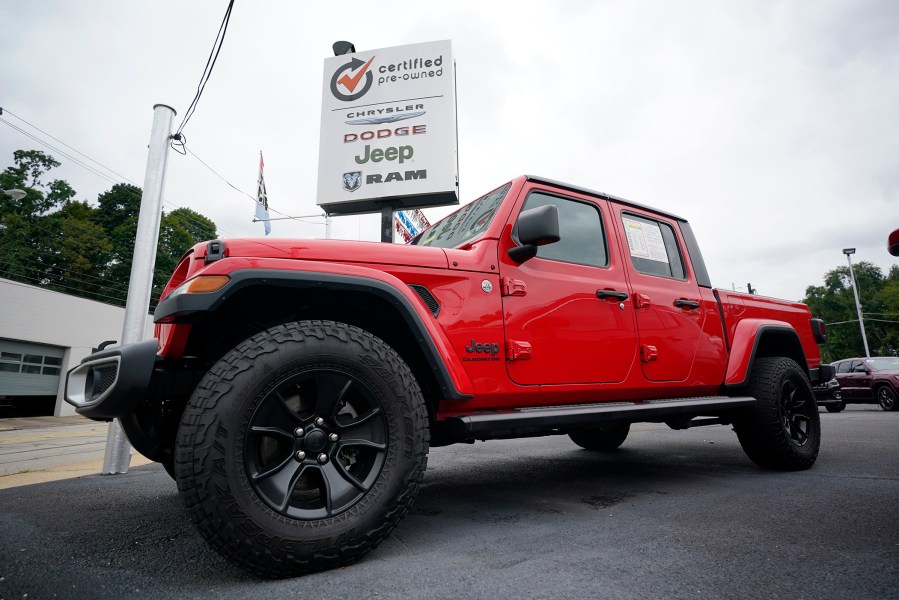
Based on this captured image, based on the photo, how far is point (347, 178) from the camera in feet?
29.7

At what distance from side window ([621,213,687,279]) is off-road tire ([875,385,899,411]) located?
446 inches

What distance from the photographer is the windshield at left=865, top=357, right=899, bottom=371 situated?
1128 centimetres

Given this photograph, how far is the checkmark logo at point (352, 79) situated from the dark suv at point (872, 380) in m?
12.1

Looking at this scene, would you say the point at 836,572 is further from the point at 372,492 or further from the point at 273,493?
the point at 273,493

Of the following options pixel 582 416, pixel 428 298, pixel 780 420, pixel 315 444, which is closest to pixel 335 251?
pixel 428 298

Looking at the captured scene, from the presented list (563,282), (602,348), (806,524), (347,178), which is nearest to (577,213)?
(563,282)

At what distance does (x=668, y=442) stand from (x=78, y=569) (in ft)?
18.8

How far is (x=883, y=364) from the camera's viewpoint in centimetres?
1149

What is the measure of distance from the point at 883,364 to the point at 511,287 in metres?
13.8

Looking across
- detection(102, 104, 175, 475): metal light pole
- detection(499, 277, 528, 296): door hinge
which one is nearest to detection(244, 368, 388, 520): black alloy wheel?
detection(499, 277, 528, 296): door hinge

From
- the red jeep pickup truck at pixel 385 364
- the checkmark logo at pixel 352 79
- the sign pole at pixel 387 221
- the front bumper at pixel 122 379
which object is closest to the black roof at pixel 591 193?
the red jeep pickup truck at pixel 385 364

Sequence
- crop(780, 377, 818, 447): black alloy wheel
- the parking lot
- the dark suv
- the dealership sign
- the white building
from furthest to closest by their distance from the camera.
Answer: the white building
the dark suv
the dealership sign
crop(780, 377, 818, 447): black alloy wheel
the parking lot

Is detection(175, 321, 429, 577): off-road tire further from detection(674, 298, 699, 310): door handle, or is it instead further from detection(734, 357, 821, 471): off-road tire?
detection(734, 357, 821, 471): off-road tire

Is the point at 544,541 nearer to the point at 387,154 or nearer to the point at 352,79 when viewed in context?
the point at 387,154
